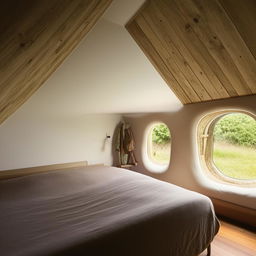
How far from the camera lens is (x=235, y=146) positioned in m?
3.03

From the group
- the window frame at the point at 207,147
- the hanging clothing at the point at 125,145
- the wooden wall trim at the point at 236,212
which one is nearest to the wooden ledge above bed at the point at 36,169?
the hanging clothing at the point at 125,145

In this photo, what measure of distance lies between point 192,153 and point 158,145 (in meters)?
1.11

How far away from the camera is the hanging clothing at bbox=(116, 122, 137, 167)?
13.8 feet

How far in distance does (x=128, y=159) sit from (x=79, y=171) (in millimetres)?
1365

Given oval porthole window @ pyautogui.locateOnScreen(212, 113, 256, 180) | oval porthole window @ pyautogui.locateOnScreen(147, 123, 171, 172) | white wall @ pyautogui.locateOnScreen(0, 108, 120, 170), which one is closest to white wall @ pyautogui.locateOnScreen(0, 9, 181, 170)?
white wall @ pyautogui.locateOnScreen(0, 108, 120, 170)

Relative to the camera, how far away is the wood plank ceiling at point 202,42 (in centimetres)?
173

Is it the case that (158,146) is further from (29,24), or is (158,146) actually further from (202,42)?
(29,24)

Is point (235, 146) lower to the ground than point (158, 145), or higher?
lower

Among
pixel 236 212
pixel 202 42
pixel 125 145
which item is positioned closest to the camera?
pixel 202 42

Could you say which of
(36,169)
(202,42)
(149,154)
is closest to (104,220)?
(202,42)

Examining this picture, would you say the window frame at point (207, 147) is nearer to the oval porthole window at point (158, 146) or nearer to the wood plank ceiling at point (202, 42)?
the wood plank ceiling at point (202, 42)

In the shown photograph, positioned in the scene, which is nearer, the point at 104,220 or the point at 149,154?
the point at 104,220

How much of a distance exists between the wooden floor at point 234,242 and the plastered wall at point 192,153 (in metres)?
0.35

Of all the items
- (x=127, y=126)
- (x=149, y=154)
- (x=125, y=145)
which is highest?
(x=127, y=126)
